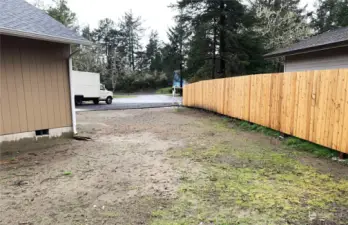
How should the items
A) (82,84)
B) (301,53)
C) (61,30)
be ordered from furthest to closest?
1. (82,84)
2. (301,53)
3. (61,30)

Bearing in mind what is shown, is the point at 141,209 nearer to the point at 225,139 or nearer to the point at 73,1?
the point at 225,139

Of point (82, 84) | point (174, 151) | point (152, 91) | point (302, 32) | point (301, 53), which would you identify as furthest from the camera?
point (152, 91)

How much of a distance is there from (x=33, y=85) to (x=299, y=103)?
20.0ft

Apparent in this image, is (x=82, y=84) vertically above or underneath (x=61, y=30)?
underneath

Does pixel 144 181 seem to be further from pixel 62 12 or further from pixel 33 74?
pixel 62 12

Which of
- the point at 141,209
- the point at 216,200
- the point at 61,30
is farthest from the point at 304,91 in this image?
the point at 61,30

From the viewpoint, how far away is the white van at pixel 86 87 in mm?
17281

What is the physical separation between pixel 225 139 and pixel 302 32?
17401 mm

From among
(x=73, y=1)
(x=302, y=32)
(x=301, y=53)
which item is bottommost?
(x=301, y=53)

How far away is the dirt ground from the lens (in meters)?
2.68

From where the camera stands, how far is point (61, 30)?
599 cm

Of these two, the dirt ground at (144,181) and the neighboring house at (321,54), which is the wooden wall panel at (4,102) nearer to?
the dirt ground at (144,181)

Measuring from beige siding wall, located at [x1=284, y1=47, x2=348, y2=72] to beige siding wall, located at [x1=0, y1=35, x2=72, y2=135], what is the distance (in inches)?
313

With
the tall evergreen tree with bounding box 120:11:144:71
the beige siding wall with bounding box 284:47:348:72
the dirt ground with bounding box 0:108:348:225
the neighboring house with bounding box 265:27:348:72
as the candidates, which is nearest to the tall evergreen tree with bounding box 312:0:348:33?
the beige siding wall with bounding box 284:47:348:72
